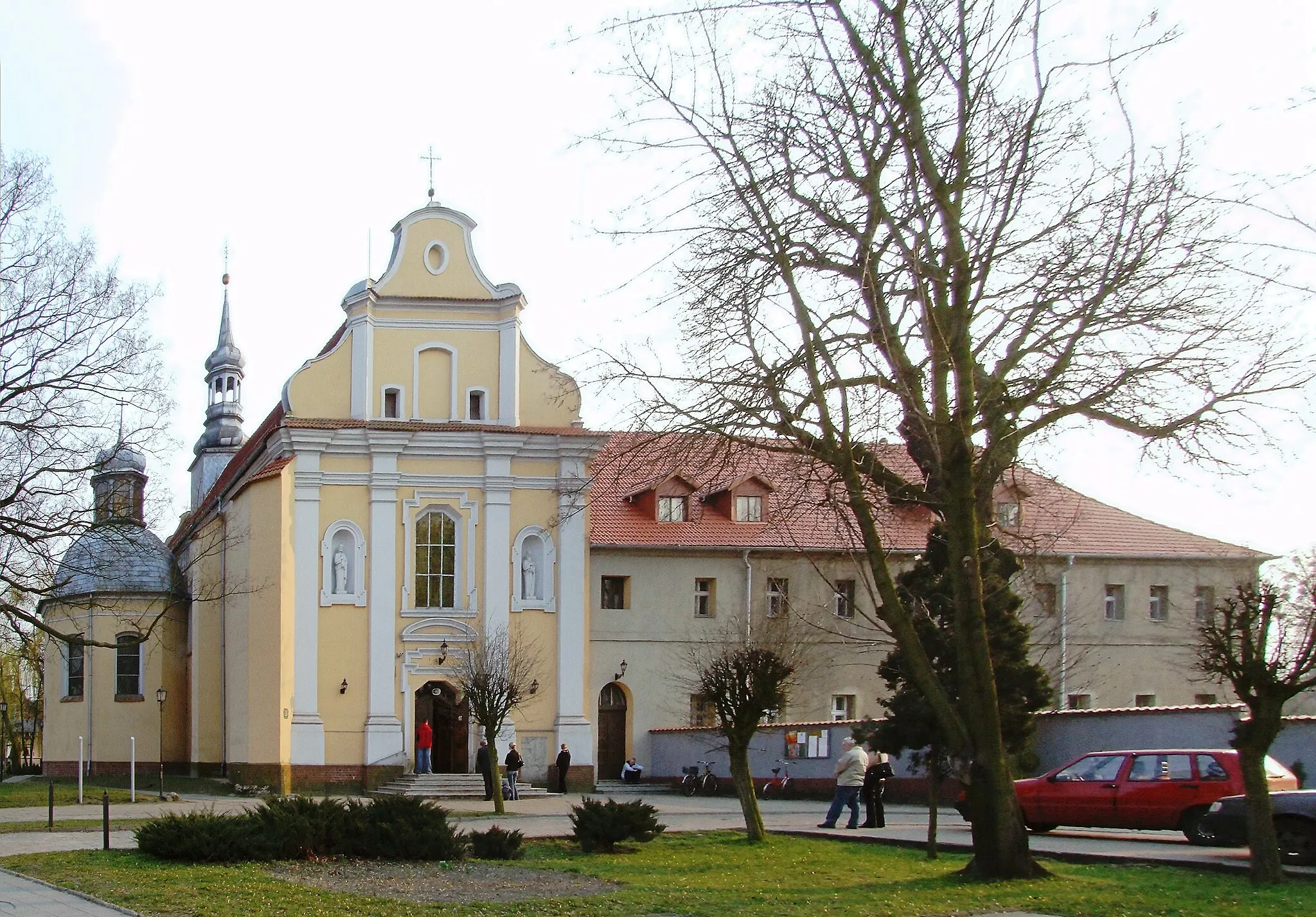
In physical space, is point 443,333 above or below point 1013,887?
above

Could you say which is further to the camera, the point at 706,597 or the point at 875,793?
the point at 706,597

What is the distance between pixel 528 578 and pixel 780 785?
28.0 ft

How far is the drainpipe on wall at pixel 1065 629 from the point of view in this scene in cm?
4245

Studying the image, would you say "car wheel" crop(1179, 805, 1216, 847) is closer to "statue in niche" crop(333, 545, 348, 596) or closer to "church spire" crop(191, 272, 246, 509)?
"statue in niche" crop(333, 545, 348, 596)

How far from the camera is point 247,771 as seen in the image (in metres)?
37.4

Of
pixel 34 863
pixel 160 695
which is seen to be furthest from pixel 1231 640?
pixel 160 695

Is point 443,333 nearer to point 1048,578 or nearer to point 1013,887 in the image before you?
point 1048,578

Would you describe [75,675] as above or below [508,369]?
below

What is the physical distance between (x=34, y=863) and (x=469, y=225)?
84.1 feet

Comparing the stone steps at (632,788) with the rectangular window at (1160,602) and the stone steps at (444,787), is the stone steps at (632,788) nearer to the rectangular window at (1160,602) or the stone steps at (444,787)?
the stone steps at (444,787)

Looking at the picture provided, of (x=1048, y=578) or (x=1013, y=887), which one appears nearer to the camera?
(x=1013, y=887)

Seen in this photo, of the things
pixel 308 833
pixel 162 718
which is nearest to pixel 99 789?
pixel 162 718

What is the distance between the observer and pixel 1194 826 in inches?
818

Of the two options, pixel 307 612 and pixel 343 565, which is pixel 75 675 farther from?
pixel 343 565
